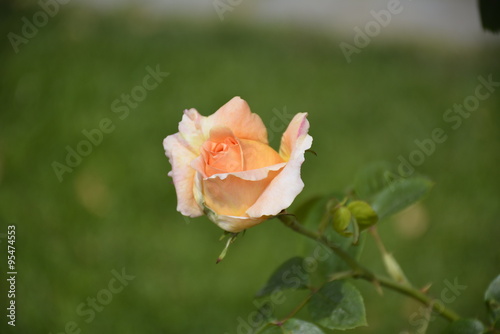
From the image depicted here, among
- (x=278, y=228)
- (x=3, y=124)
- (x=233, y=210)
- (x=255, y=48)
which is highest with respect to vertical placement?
(x=3, y=124)

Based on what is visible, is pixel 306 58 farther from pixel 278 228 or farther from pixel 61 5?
pixel 61 5

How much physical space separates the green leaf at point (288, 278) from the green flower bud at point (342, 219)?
82 mm

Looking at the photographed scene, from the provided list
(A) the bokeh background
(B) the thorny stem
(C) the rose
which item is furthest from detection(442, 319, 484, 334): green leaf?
(A) the bokeh background

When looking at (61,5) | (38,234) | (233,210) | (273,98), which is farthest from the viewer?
(61,5)

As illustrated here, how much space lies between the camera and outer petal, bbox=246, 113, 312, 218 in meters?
0.44

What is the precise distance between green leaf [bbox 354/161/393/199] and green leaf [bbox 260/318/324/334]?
0.21 metres

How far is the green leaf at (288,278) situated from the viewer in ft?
1.93

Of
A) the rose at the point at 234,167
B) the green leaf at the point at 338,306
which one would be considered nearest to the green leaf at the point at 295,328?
the green leaf at the point at 338,306

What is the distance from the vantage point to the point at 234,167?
48 centimetres

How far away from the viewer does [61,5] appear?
7.72 feet

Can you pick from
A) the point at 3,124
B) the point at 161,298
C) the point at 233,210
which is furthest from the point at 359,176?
the point at 3,124

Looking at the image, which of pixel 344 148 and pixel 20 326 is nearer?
pixel 20 326

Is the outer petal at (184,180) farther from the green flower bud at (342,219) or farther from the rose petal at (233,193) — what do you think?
the green flower bud at (342,219)

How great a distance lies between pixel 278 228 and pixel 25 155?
770 mm
